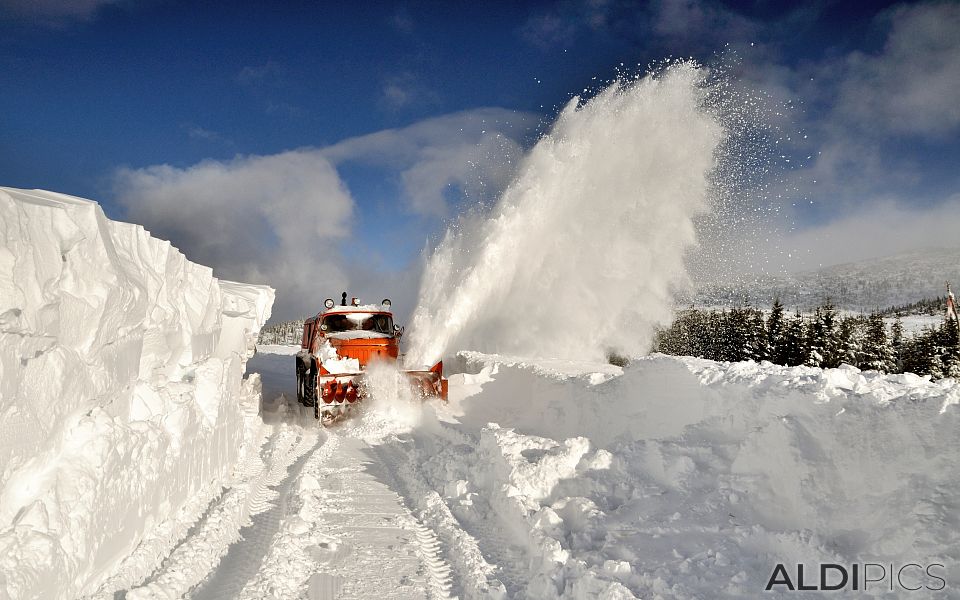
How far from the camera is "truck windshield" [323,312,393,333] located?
13.8m

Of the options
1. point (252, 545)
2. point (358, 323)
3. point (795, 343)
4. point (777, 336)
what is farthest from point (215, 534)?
point (777, 336)

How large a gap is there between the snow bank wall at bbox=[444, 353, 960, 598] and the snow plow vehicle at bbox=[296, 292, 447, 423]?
4.91 metres

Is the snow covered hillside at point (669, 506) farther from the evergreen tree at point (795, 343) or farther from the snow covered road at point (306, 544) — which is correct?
the evergreen tree at point (795, 343)

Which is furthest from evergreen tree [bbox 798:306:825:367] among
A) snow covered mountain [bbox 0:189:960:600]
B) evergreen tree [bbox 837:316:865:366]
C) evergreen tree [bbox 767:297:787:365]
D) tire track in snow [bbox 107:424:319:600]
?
tire track in snow [bbox 107:424:319:600]

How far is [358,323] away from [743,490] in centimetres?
1083

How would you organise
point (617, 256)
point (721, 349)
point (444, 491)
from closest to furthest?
point (444, 491) < point (617, 256) < point (721, 349)

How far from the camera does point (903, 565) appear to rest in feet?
11.0

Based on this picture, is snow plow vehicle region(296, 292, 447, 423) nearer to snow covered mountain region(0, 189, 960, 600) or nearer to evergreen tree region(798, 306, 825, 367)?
snow covered mountain region(0, 189, 960, 600)

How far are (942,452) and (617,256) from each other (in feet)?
47.4

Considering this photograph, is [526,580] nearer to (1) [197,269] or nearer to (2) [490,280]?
(1) [197,269]

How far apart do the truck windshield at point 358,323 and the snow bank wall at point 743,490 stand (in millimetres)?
7312

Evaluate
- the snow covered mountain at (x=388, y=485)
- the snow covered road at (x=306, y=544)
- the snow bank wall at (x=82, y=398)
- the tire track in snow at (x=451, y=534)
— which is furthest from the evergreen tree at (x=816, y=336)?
the snow bank wall at (x=82, y=398)

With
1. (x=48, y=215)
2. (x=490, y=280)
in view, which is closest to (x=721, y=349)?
(x=490, y=280)

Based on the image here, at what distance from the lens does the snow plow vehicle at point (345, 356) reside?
11.5 metres
